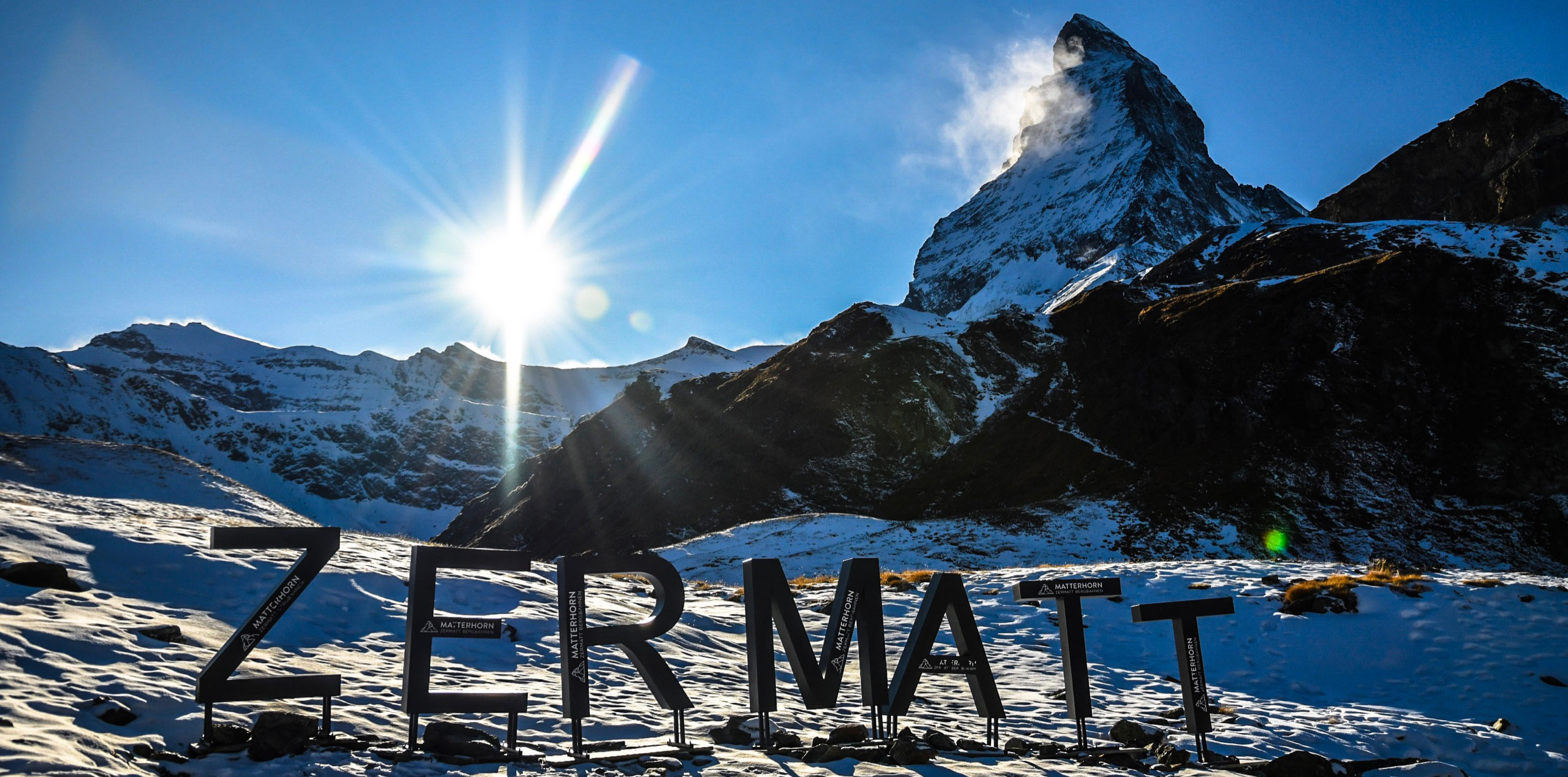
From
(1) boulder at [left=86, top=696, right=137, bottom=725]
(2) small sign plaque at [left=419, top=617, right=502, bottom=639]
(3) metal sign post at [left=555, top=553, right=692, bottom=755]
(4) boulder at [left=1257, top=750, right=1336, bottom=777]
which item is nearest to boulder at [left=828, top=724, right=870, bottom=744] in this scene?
(3) metal sign post at [left=555, top=553, right=692, bottom=755]

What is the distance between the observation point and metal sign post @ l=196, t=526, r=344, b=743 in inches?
334

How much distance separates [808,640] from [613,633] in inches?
101

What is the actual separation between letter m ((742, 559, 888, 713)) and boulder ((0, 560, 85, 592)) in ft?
31.4

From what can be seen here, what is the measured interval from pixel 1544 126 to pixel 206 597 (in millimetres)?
148824

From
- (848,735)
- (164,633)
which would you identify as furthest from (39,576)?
(848,735)

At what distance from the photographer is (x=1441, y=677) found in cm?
1429

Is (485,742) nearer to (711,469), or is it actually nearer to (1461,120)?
(711,469)

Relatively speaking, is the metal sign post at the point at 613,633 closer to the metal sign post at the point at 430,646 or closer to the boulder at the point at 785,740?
the metal sign post at the point at 430,646

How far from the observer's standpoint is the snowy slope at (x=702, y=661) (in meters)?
8.77

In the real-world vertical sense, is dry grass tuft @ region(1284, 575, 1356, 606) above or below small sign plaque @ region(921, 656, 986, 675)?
above

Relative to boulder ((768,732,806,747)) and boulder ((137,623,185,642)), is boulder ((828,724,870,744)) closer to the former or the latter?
boulder ((768,732,806,747))

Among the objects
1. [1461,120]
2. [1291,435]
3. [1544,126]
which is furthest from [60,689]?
[1461,120]

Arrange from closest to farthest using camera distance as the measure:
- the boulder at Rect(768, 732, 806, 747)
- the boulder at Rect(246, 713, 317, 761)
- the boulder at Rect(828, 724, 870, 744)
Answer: the boulder at Rect(246, 713, 317, 761) → the boulder at Rect(768, 732, 806, 747) → the boulder at Rect(828, 724, 870, 744)

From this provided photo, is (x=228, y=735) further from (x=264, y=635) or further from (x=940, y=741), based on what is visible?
(x=940, y=741)
